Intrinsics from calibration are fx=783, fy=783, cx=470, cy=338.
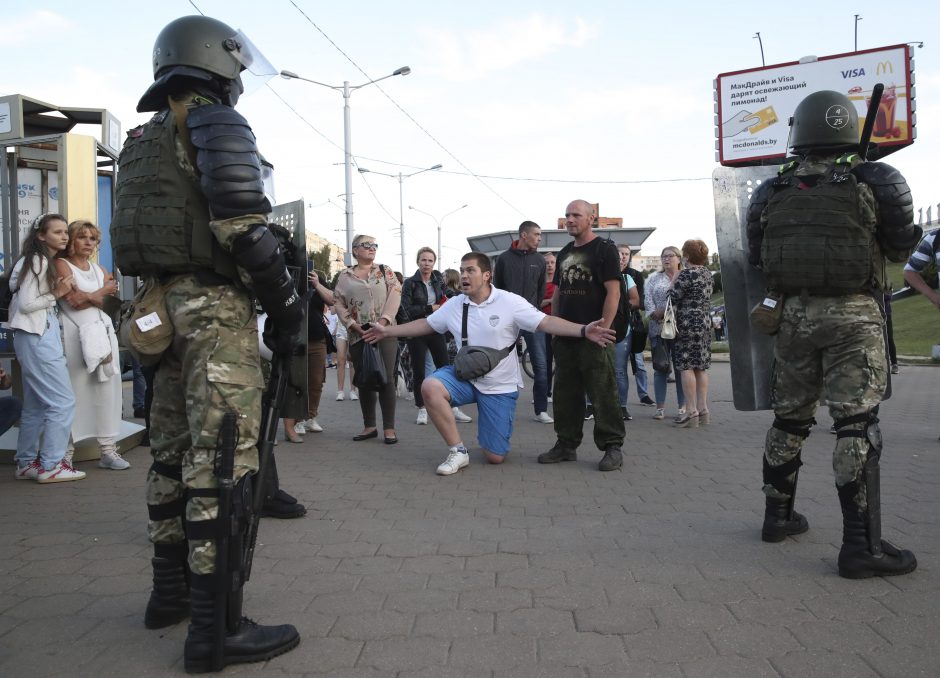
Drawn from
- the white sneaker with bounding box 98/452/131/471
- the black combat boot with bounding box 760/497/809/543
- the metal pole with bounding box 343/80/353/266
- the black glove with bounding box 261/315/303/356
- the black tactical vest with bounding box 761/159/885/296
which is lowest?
the black combat boot with bounding box 760/497/809/543

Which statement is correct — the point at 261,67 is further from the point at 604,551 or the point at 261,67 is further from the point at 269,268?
the point at 604,551

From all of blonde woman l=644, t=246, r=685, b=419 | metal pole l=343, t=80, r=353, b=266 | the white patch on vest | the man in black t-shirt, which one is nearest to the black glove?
the white patch on vest

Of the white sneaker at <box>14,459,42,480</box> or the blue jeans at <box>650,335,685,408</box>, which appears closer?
the white sneaker at <box>14,459,42,480</box>

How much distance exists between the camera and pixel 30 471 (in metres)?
5.67

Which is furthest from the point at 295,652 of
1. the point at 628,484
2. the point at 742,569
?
the point at 628,484

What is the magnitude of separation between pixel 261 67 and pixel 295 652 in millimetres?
2215

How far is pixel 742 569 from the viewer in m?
3.54

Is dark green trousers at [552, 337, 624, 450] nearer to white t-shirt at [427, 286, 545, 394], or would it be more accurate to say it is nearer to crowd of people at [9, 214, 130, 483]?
white t-shirt at [427, 286, 545, 394]

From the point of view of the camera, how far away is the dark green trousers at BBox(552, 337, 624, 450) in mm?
6016

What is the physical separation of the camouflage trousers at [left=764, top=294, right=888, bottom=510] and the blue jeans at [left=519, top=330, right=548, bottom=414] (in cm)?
469

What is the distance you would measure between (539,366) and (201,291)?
6.03m

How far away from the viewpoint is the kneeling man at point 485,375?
6.02 meters

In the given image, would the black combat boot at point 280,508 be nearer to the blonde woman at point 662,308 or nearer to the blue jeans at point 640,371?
the blonde woman at point 662,308

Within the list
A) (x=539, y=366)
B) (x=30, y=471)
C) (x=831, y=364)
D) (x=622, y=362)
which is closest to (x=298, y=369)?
(x=831, y=364)
